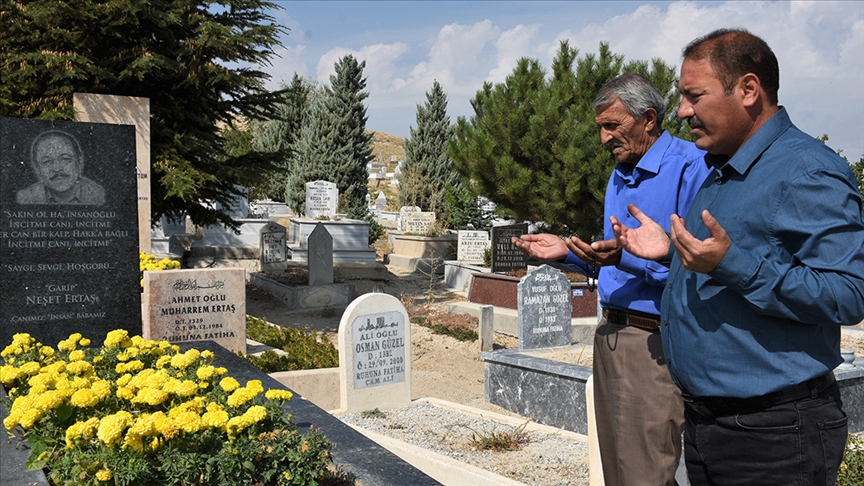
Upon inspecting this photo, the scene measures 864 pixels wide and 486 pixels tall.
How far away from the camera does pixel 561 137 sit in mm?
13461

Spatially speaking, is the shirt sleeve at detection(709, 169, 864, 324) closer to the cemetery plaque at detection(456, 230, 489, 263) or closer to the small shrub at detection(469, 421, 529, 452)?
the small shrub at detection(469, 421, 529, 452)

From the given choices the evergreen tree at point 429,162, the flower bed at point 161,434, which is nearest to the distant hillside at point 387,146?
the evergreen tree at point 429,162

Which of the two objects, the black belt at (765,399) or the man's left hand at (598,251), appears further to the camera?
the man's left hand at (598,251)

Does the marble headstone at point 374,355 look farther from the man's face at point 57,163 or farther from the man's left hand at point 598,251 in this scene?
the man's left hand at point 598,251

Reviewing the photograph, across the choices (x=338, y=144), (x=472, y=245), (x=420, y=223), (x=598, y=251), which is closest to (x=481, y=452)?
(x=598, y=251)

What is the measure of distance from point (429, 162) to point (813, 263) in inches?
1128

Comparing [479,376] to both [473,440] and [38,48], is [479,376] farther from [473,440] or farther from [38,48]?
[38,48]

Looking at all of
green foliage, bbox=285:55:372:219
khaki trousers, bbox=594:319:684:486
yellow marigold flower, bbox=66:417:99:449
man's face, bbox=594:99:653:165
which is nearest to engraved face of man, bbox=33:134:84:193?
yellow marigold flower, bbox=66:417:99:449

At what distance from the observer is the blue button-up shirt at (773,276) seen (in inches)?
62.8

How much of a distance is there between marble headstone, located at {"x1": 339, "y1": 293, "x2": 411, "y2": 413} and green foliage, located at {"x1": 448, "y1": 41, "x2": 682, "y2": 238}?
769cm

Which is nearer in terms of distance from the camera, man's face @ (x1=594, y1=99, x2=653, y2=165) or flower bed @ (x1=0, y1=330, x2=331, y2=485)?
flower bed @ (x1=0, y1=330, x2=331, y2=485)

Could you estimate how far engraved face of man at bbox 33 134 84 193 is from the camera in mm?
5059

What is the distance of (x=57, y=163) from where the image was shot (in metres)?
5.09

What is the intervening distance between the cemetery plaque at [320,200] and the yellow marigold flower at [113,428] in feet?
64.0
